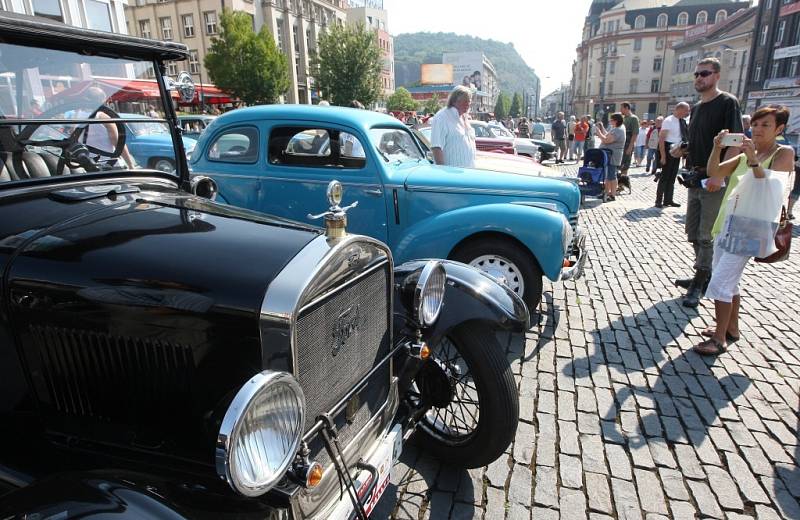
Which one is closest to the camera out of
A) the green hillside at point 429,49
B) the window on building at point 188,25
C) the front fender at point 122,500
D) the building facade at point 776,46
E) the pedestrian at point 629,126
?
the front fender at point 122,500

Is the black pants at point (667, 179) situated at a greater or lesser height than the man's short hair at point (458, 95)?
lesser

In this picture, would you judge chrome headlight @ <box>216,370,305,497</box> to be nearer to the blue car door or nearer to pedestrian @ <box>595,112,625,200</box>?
the blue car door

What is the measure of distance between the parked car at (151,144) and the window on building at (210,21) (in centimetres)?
4432

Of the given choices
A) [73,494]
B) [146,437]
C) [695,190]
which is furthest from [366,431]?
[695,190]

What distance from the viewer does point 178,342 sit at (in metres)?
1.60

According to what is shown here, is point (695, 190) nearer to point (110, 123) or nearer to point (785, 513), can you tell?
point (785, 513)

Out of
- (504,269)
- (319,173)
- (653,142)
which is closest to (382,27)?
(653,142)

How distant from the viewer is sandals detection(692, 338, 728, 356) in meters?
3.72

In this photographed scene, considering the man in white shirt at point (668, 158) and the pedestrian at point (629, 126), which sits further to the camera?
the pedestrian at point (629, 126)

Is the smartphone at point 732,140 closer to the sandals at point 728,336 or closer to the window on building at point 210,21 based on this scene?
the sandals at point 728,336

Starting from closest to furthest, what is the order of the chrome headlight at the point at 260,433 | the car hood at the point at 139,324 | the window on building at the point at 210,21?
the chrome headlight at the point at 260,433 → the car hood at the point at 139,324 → the window on building at the point at 210,21

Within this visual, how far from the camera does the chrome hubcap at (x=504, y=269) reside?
13.7 feet

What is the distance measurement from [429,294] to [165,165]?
1.79m

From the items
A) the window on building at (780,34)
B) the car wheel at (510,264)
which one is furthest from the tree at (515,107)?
the car wheel at (510,264)
